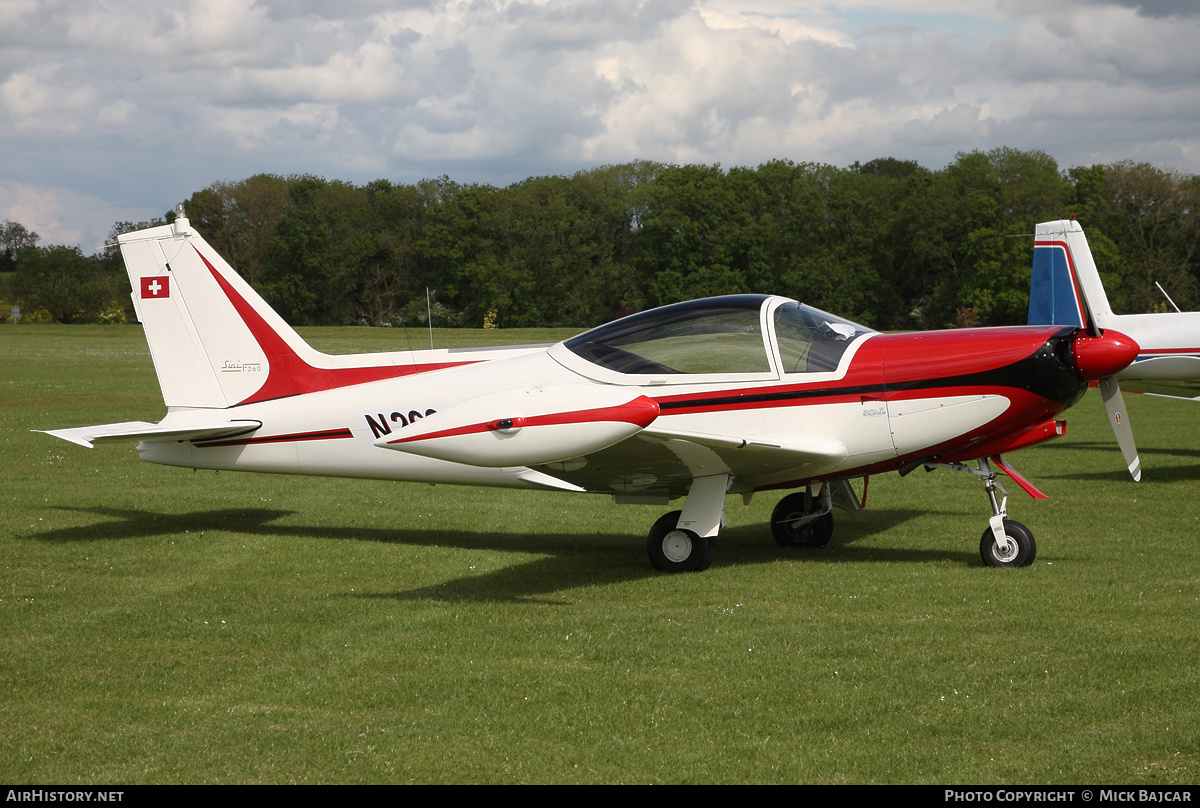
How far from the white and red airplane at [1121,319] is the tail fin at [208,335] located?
28.8 feet

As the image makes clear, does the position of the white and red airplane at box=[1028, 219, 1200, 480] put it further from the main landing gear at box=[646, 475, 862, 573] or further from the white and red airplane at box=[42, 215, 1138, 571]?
the main landing gear at box=[646, 475, 862, 573]

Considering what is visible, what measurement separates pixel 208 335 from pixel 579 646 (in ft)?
17.6

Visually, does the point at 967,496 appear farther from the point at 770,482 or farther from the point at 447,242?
the point at 447,242

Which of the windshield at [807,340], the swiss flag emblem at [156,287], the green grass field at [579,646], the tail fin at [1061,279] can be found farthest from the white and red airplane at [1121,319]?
the swiss flag emblem at [156,287]

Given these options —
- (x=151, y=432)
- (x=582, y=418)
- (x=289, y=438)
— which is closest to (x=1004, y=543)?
(x=582, y=418)

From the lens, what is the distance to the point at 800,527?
29.4 ft

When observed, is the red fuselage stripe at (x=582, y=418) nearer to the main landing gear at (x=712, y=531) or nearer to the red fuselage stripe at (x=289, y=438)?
the main landing gear at (x=712, y=531)

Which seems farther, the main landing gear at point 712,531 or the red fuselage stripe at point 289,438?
the red fuselage stripe at point 289,438

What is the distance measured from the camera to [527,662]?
5.60 m

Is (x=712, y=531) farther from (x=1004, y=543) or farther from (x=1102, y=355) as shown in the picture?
(x=1102, y=355)

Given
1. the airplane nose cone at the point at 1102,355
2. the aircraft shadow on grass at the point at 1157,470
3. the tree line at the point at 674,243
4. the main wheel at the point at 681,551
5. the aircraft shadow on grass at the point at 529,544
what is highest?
the tree line at the point at 674,243

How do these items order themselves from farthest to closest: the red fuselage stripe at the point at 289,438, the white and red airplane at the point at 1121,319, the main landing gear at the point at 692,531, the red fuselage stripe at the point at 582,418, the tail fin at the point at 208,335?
the white and red airplane at the point at 1121,319 → the tail fin at the point at 208,335 → the red fuselage stripe at the point at 289,438 → the main landing gear at the point at 692,531 → the red fuselage stripe at the point at 582,418

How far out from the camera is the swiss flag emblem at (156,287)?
9430mm

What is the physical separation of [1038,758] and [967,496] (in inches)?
302
